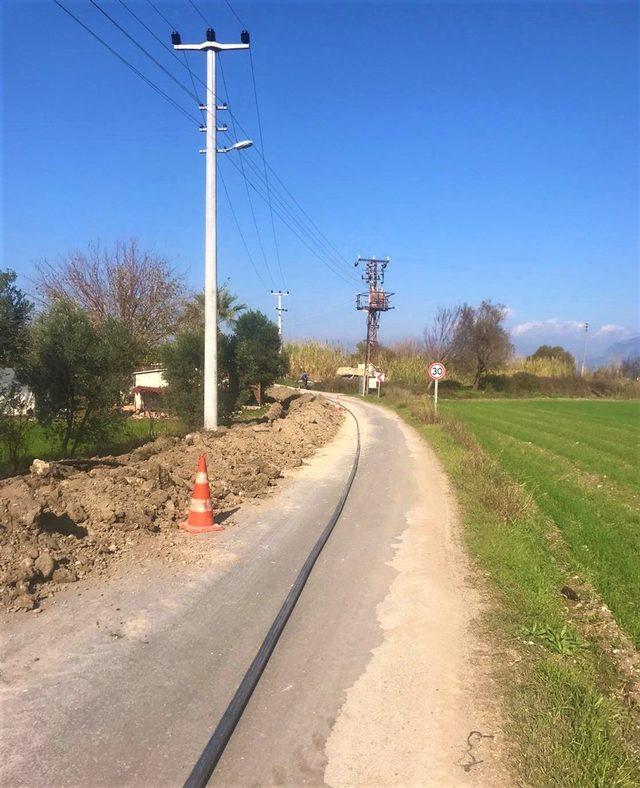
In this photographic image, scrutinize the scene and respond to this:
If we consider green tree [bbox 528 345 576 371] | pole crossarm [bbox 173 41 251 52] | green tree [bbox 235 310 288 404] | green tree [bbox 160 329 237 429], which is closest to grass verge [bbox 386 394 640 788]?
green tree [bbox 160 329 237 429]

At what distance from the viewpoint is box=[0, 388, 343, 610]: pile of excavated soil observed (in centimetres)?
541

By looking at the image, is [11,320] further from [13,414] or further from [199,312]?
[199,312]

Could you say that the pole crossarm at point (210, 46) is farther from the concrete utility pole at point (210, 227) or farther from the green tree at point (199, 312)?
the green tree at point (199, 312)

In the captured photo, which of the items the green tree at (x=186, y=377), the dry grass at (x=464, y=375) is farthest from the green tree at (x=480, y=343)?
the green tree at (x=186, y=377)

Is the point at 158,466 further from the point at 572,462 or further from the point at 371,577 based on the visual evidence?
the point at 572,462

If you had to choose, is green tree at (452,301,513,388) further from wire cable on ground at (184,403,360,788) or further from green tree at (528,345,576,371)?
wire cable on ground at (184,403,360,788)

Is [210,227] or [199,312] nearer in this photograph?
[210,227]

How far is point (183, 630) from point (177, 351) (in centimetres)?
1531

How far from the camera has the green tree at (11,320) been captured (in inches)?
400

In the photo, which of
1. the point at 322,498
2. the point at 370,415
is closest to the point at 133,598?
the point at 322,498

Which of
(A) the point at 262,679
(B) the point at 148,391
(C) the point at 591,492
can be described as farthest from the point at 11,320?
(B) the point at 148,391

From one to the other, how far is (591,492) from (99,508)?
9.76 m

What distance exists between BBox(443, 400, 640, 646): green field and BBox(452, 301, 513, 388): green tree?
136ft

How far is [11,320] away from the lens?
10312mm
